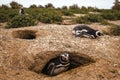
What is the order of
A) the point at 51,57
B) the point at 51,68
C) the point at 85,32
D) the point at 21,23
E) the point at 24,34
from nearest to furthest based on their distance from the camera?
1. the point at 51,68
2. the point at 51,57
3. the point at 85,32
4. the point at 24,34
5. the point at 21,23

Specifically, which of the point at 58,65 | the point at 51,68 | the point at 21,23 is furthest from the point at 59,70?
the point at 21,23

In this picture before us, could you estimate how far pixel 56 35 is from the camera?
781 centimetres

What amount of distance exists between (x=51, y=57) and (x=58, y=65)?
450 millimetres

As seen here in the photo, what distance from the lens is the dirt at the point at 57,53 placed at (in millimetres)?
5477

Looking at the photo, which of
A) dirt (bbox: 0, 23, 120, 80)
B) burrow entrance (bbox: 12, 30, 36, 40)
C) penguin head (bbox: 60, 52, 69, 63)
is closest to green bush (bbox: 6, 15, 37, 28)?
burrow entrance (bbox: 12, 30, 36, 40)

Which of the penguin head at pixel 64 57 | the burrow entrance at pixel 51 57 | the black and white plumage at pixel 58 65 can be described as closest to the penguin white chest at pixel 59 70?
the black and white plumage at pixel 58 65

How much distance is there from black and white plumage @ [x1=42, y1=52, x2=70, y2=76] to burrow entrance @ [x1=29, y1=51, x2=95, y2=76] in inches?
6.5

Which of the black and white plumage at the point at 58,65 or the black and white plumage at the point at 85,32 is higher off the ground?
the black and white plumage at the point at 85,32

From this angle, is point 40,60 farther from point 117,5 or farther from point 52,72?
point 117,5

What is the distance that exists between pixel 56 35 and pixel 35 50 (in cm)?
152

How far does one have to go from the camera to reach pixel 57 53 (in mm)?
6457

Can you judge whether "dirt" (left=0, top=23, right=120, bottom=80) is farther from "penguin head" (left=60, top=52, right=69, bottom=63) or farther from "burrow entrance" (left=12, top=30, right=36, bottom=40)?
"burrow entrance" (left=12, top=30, right=36, bottom=40)

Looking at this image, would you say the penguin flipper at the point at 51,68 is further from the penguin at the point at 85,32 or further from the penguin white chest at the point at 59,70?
the penguin at the point at 85,32

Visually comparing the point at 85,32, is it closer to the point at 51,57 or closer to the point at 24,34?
the point at 51,57
